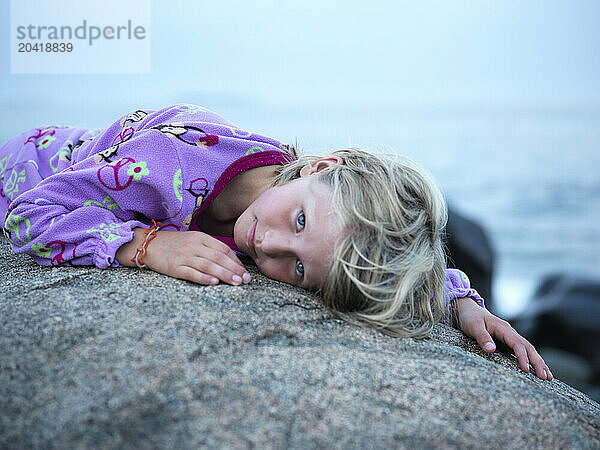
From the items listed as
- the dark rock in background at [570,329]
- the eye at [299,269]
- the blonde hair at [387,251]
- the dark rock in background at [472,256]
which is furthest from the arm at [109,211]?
the dark rock in background at [570,329]

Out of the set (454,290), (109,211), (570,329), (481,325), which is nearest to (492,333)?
(481,325)

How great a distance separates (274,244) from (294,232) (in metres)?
0.06

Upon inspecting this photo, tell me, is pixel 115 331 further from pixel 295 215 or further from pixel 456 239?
pixel 456 239

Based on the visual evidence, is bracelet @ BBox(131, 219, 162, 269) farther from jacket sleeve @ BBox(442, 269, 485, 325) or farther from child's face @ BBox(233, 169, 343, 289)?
jacket sleeve @ BBox(442, 269, 485, 325)

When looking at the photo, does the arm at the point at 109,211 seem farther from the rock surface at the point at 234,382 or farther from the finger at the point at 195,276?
the rock surface at the point at 234,382

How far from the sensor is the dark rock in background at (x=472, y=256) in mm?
3711

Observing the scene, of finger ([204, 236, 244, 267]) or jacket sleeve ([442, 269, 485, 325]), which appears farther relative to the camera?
jacket sleeve ([442, 269, 485, 325])

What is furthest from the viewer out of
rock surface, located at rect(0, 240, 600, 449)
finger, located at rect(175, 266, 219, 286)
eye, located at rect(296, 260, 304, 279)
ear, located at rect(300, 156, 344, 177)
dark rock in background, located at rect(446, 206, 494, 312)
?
dark rock in background, located at rect(446, 206, 494, 312)

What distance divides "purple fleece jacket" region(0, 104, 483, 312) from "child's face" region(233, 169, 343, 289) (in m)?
0.20

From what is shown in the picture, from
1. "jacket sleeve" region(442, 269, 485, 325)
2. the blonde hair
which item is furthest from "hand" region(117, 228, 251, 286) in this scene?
"jacket sleeve" region(442, 269, 485, 325)

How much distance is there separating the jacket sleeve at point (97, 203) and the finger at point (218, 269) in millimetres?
247

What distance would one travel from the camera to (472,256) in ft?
12.2

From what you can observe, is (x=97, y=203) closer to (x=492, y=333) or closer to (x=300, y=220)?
(x=300, y=220)

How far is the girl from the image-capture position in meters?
1.35
